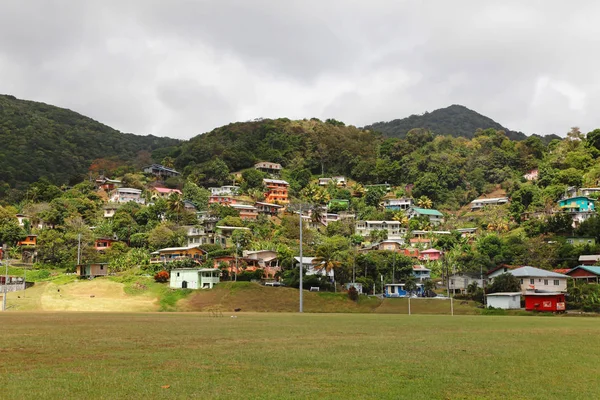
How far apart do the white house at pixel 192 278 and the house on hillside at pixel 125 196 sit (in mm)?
61568

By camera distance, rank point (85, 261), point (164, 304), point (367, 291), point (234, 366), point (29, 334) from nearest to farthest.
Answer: point (234, 366) → point (29, 334) → point (164, 304) → point (367, 291) → point (85, 261)

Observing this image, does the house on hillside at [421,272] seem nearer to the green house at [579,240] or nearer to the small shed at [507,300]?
the green house at [579,240]

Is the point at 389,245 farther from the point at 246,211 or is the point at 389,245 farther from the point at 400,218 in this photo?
the point at 246,211

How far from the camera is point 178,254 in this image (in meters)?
90.1

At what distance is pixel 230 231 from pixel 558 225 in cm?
6262

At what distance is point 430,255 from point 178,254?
4777cm

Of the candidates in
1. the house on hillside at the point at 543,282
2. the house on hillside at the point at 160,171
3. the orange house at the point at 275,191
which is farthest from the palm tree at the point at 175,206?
the house on hillside at the point at 543,282

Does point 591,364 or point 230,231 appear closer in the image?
point 591,364

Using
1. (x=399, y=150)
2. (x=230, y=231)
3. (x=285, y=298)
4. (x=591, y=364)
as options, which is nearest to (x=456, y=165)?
(x=399, y=150)

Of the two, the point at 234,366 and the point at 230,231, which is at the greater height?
the point at 230,231

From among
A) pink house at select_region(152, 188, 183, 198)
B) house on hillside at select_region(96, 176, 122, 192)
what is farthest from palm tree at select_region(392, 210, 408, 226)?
house on hillside at select_region(96, 176, 122, 192)

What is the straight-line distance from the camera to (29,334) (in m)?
24.4

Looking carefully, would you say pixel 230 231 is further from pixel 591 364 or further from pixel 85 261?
pixel 591 364

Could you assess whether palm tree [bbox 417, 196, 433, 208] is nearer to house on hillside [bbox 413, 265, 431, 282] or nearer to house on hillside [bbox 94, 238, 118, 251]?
house on hillside [bbox 413, 265, 431, 282]
